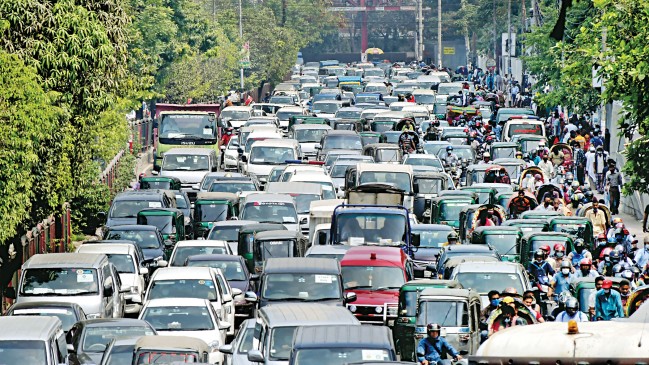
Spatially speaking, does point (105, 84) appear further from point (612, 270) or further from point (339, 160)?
point (339, 160)

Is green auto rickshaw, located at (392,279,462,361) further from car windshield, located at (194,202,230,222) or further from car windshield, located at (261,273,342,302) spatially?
car windshield, located at (194,202,230,222)

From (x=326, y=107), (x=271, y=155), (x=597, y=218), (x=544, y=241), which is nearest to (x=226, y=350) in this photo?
(x=544, y=241)

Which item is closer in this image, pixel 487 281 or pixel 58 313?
pixel 58 313

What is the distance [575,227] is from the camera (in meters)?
31.9

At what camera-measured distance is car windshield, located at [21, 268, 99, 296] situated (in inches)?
1055

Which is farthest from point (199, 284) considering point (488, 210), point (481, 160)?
point (481, 160)

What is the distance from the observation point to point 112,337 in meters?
22.1

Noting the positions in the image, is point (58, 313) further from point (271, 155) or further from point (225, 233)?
point (271, 155)

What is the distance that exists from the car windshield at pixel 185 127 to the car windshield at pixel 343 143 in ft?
12.3

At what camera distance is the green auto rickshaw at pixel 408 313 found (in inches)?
934

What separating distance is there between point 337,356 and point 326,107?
57630mm

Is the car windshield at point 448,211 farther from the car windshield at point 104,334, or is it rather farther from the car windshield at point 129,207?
the car windshield at point 104,334

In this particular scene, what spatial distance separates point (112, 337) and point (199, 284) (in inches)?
173

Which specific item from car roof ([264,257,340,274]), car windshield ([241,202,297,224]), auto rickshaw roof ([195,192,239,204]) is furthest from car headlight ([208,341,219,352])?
auto rickshaw roof ([195,192,239,204])
